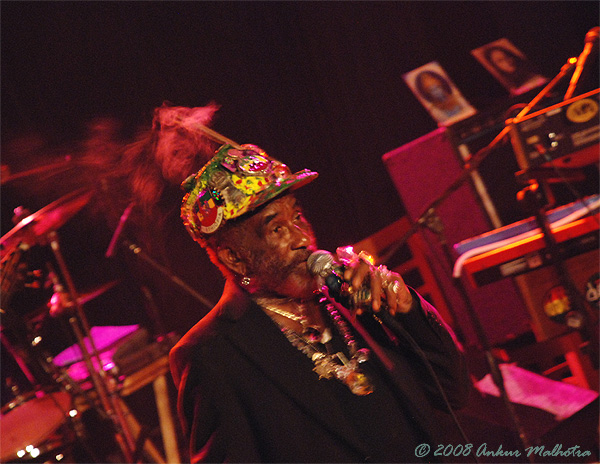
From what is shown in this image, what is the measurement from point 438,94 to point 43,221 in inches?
138

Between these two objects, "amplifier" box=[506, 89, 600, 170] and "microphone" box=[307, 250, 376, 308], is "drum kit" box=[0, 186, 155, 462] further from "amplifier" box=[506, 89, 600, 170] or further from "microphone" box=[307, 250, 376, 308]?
"amplifier" box=[506, 89, 600, 170]

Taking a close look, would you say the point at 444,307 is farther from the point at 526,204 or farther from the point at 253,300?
the point at 253,300

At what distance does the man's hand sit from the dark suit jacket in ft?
0.30

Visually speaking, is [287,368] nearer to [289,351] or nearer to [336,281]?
[289,351]

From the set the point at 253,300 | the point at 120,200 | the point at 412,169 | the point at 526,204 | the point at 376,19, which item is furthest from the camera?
the point at 376,19

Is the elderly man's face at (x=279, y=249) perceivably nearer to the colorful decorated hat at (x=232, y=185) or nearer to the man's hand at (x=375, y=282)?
the colorful decorated hat at (x=232, y=185)

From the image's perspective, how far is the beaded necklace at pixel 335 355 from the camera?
174 centimetres

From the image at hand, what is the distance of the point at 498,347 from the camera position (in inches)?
175

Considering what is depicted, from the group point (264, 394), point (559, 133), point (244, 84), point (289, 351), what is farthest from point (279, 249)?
point (244, 84)

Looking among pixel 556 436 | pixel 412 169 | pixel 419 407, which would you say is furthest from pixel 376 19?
pixel 419 407

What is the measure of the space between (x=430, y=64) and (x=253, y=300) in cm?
394

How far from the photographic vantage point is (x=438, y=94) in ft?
16.1

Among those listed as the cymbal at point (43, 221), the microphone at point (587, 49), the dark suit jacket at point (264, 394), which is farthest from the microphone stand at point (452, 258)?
the cymbal at point (43, 221)

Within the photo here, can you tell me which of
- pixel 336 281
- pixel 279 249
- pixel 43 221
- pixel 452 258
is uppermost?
pixel 43 221
